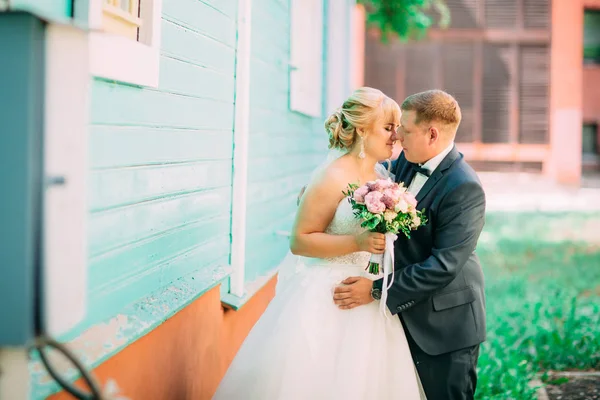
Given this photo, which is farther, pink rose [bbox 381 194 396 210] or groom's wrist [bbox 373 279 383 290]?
groom's wrist [bbox 373 279 383 290]

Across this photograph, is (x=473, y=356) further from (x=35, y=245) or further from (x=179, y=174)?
(x=35, y=245)

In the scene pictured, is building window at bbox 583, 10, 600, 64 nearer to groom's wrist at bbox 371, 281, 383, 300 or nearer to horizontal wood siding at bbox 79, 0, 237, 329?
horizontal wood siding at bbox 79, 0, 237, 329

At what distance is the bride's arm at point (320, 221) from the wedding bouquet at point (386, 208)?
247 millimetres

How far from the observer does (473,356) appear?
370 centimetres

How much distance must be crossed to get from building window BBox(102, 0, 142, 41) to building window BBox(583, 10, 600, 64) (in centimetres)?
2454

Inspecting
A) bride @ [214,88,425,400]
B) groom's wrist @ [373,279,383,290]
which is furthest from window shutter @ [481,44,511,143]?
A: groom's wrist @ [373,279,383,290]

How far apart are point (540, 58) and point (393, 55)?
4.05 m

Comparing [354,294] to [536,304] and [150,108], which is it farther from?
[536,304]

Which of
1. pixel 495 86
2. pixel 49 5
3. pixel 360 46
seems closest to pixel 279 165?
pixel 49 5

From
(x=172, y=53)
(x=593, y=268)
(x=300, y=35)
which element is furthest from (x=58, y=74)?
(x=593, y=268)

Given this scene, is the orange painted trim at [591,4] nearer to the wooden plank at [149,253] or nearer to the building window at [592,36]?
the building window at [592,36]

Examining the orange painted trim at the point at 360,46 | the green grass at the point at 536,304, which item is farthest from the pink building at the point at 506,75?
the green grass at the point at 536,304

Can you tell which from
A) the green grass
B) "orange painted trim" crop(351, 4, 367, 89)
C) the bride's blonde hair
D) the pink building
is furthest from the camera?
the pink building

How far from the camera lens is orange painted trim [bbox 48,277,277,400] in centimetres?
304
